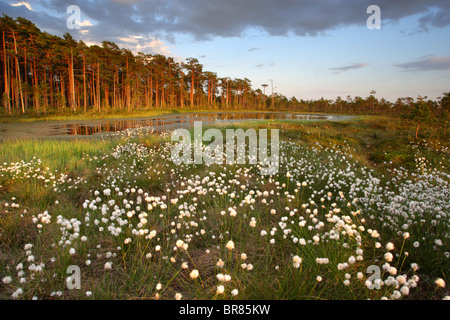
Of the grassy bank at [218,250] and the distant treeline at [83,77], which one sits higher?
the distant treeline at [83,77]

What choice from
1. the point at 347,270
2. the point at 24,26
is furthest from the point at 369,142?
the point at 24,26

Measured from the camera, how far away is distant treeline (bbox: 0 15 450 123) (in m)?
28.6

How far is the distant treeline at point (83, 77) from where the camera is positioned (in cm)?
2862

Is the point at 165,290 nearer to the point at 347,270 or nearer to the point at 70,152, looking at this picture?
the point at 347,270

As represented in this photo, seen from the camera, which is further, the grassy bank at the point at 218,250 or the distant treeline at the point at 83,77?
the distant treeline at the point at 83,77

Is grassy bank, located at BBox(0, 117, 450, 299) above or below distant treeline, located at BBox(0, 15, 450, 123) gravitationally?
below

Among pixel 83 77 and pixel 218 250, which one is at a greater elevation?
pixel 83 77

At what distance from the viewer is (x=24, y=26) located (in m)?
27.2

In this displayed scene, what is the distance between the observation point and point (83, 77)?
37594 millimetres

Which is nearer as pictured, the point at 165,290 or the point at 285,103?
the point at 165,290

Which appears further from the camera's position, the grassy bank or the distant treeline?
the distant treeline

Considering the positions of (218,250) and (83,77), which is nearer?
(218,250)

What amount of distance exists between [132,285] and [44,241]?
173 centimetres
